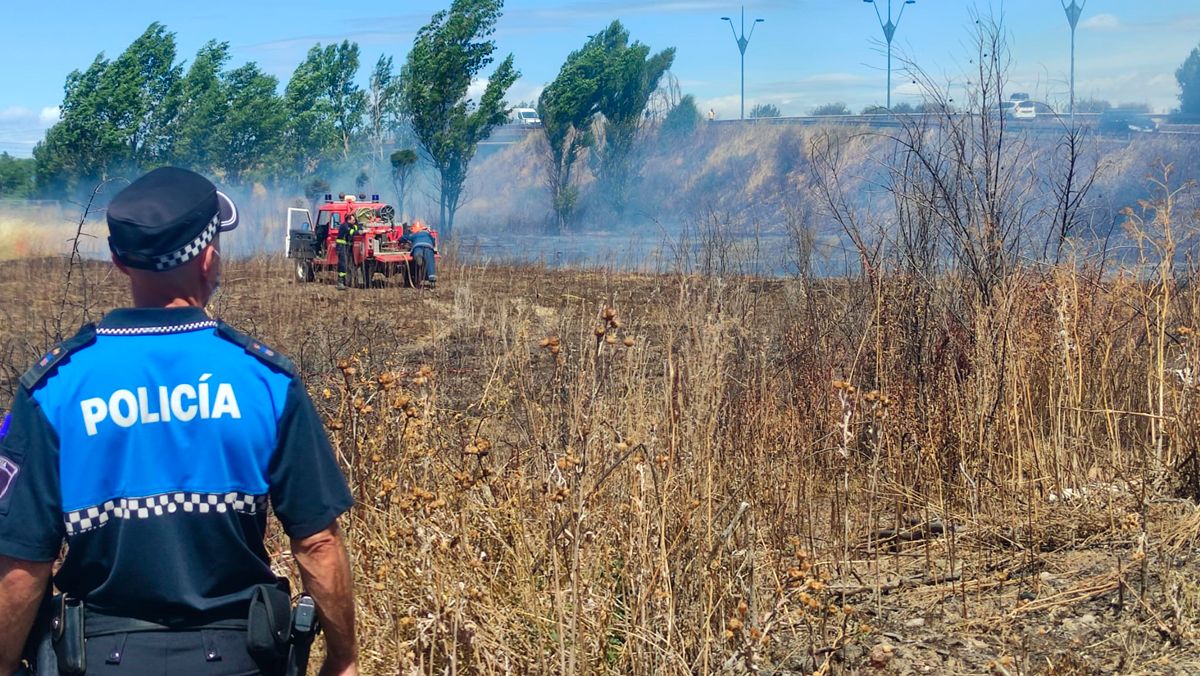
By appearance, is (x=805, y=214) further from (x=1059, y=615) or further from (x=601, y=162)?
(x=601, y=162)

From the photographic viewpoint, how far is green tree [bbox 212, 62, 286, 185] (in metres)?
43.2

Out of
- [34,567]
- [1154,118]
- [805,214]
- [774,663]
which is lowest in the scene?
[774,663]

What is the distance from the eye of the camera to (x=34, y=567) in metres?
2.36

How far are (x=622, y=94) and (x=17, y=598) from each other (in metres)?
44.1

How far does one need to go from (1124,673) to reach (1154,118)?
49574 millimetres

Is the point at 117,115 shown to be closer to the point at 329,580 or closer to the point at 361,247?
the point at 361,247

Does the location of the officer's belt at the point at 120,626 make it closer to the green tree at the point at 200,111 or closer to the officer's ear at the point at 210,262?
the officer's ear at the point at 210,262

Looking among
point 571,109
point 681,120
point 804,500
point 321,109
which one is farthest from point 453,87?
point 804,500

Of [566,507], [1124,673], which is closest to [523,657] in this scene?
[566,507]

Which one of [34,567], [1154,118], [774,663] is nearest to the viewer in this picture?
[34,567]

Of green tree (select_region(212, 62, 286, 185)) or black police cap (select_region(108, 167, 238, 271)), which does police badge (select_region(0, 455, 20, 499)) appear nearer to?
black police cap (select_region(108, 167, 238, 271))

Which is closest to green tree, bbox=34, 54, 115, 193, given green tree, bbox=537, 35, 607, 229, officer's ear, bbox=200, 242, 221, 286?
green tree, bbox=537, 35, 607, 229

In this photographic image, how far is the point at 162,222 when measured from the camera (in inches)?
93.8

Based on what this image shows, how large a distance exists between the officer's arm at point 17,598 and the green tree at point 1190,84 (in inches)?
2231
